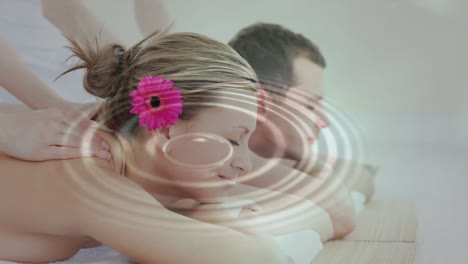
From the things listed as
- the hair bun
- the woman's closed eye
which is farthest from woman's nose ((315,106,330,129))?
the hair bun

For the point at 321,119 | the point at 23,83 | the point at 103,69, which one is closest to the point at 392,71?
the point at 321,119

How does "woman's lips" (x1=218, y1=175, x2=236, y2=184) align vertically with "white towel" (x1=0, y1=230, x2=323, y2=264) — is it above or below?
above

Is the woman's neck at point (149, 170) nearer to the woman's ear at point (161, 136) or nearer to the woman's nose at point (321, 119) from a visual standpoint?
the woman's ear at point (161, 136)

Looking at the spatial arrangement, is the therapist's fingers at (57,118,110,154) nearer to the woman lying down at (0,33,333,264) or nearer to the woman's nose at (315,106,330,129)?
the woman lying down at (0,33,333,264)

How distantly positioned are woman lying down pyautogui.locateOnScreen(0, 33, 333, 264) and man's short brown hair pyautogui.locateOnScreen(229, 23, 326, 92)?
0.8 inches

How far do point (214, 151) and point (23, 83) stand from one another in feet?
0.91

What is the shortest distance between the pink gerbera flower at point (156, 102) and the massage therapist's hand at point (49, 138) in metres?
0.06

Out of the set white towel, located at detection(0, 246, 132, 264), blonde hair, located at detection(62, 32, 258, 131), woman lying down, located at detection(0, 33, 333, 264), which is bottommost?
white towel, located at detection(0, 246, 132, 264)

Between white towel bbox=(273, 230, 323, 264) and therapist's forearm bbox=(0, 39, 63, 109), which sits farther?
therapist's forearm bbox=(0, 39, 63, 109)

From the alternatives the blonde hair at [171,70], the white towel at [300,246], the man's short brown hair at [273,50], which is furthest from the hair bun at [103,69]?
the white towel at [300,246]

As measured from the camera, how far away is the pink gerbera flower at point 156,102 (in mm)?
639

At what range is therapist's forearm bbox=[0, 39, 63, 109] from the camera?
72 centimetres

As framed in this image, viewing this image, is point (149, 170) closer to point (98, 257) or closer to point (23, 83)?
point (98, 257)

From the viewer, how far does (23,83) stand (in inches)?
29.3
